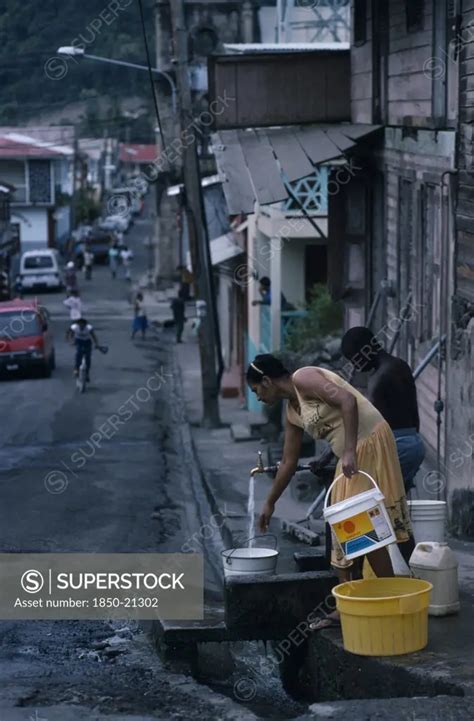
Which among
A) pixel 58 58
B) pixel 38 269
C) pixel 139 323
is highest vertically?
pixel 58 58

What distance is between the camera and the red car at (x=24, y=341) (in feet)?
106

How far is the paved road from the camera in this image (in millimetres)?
8195

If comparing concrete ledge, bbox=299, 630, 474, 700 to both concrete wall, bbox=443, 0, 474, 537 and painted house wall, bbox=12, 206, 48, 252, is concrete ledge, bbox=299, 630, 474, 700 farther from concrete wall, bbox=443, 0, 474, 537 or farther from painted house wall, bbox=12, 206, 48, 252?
painted house wall, bbox=12, 206, 48, 252

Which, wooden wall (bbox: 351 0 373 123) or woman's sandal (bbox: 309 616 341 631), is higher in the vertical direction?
wooden wall (bbox: 351 0 373 123)

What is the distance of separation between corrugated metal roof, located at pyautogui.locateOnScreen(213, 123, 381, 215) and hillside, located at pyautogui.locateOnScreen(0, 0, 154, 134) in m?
7.71

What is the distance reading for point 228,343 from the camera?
38.1m

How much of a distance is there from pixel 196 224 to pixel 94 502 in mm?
9278

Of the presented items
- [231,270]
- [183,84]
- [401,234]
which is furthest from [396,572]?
[231,270]

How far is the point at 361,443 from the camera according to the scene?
327 inches

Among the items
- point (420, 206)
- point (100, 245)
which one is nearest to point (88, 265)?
point (100, 245)

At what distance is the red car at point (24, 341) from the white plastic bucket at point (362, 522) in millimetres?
24867

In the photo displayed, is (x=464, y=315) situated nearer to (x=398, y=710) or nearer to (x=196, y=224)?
(x=398, y=710)

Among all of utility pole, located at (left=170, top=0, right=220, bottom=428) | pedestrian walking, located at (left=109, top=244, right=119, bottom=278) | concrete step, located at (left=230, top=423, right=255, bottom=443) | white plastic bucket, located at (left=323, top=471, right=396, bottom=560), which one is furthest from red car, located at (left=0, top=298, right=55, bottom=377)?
pedestrian walking, located at (left=109, top=244, right=119, bottom=278)

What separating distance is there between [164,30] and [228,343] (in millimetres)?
25579
